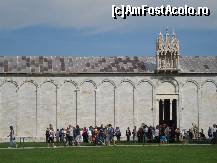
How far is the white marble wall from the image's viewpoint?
56.4 m

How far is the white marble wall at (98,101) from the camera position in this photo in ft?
185

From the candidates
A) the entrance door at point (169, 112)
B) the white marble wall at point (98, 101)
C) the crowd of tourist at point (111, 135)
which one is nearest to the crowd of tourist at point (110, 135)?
the crowd of tourist at point (111, 135)

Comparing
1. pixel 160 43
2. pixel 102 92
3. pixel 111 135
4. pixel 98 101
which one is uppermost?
pixel 160 43

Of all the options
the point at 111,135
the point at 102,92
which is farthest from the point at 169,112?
the point at 111,135

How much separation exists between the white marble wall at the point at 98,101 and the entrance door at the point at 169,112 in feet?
2.03

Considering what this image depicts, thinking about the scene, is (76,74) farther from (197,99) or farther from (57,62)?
(197,99)

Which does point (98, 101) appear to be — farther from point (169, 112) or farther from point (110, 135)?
point (110, 135)

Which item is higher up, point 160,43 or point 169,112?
point 160,43

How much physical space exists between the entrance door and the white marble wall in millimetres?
619

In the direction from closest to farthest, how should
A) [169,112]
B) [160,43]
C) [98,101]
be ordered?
[98,101] → [160,43] → [169,112]

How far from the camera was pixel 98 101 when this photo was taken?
5728 centimetres

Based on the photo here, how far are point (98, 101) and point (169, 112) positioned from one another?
305 inches

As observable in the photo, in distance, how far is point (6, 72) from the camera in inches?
2215

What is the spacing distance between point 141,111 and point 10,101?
39.4ft
